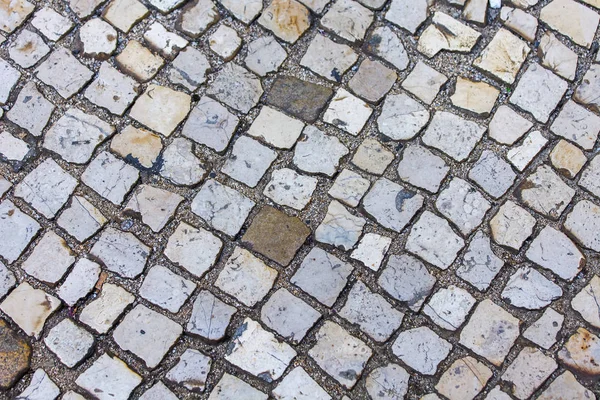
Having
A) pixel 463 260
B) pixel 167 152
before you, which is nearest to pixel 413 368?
pixel 463 260

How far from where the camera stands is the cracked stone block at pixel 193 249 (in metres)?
2.95

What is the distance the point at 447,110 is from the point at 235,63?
1145 millimetres

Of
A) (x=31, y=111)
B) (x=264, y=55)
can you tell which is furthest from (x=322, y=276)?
(x=31, y=111)

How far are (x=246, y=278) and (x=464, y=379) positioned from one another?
112 centimetres

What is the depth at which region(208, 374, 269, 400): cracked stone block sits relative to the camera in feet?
9.14

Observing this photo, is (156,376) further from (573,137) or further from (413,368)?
(573,137)

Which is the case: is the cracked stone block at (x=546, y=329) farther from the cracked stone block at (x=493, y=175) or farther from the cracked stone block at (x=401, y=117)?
the cracked stone block at (x=401, y=117)

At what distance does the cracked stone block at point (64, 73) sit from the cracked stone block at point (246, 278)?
1233mm

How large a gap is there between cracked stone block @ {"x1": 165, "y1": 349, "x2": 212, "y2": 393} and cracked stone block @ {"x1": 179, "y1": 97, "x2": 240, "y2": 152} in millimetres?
1029

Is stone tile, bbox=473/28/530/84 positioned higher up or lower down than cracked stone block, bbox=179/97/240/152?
higher up

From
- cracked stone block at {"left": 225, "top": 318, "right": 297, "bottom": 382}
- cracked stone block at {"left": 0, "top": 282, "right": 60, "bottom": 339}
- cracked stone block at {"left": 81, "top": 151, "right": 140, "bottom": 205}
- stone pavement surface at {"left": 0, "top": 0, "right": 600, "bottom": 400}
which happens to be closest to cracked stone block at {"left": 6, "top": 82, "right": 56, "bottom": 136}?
stone pavement surface at {"left": 0, "top": 0, "right": 600, "bottom": 400}

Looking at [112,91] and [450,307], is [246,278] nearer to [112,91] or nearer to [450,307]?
[450,307]

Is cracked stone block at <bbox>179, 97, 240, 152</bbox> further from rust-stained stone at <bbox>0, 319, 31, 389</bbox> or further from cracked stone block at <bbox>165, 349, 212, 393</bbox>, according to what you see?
rust-stained stone at <bbox>0, 319, 31, 389</bbox>

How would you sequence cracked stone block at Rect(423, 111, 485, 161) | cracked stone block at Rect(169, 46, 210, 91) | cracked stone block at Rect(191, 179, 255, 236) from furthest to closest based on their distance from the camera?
1. cracked stone block at Rect(169, 46, 210, 91)
2. cracked stone block at Rect(423, 111, 485, 161)
3. cracked stone block at Rect(191, 179, 255, 236)
